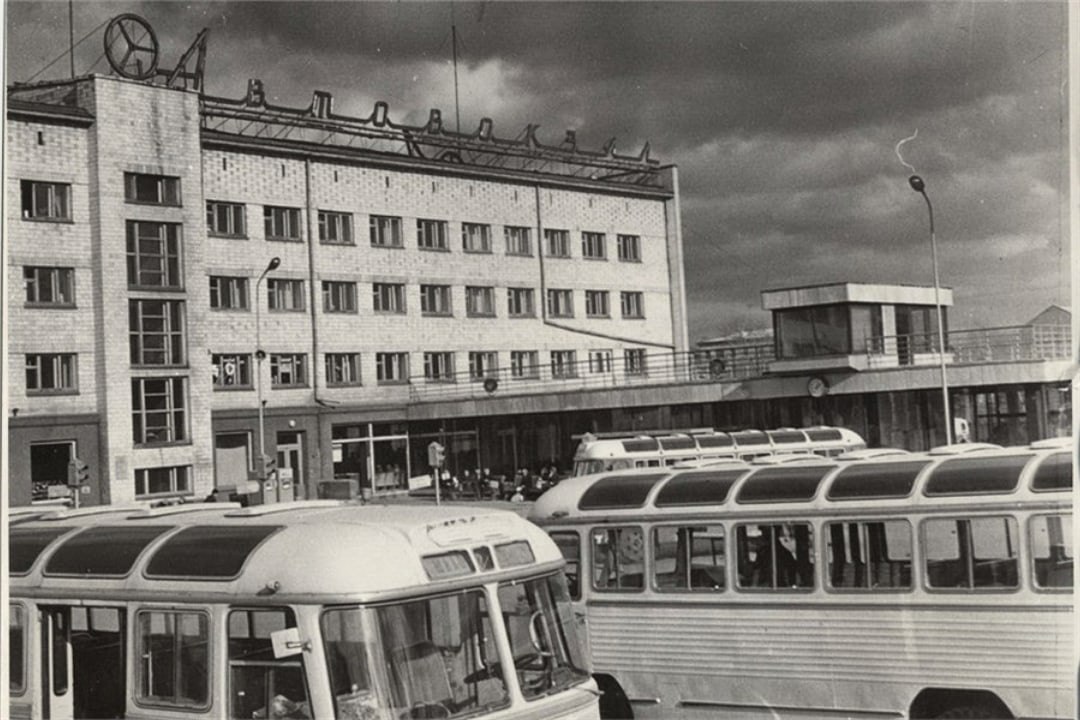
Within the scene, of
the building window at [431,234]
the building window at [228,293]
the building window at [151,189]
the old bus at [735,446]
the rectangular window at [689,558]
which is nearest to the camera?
the rectangular window at [689,558]

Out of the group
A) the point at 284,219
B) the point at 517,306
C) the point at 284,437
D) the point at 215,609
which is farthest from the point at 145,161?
the point at 215,609

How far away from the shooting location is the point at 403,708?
5203 millimetres

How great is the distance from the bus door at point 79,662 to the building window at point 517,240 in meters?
31.4

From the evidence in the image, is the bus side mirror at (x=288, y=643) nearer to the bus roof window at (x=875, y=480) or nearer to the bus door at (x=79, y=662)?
the bus door at (x=79, y=662)

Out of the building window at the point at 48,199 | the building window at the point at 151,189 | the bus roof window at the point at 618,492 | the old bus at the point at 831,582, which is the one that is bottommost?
the old bus at the point at 831,582

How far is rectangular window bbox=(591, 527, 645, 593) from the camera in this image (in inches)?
367

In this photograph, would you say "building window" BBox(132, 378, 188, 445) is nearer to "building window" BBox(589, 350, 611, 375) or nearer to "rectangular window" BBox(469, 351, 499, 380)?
"rectangular window" BBox(469, 351, 499, 380)

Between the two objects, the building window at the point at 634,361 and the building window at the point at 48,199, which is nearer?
the building window at the point at 48,199

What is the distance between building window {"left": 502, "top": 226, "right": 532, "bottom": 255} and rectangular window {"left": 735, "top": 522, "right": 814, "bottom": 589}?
95.5 feet

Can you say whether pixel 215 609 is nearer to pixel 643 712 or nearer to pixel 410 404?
pixel 643 712

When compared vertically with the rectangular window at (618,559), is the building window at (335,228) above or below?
above

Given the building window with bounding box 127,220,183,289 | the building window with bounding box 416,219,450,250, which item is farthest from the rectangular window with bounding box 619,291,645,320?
the building window with bounding box 127,220,183,289

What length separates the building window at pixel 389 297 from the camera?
35.8m

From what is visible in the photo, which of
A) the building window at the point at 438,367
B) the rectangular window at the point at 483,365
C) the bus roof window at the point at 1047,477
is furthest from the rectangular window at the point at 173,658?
the rectangular window at the point at 483,365
